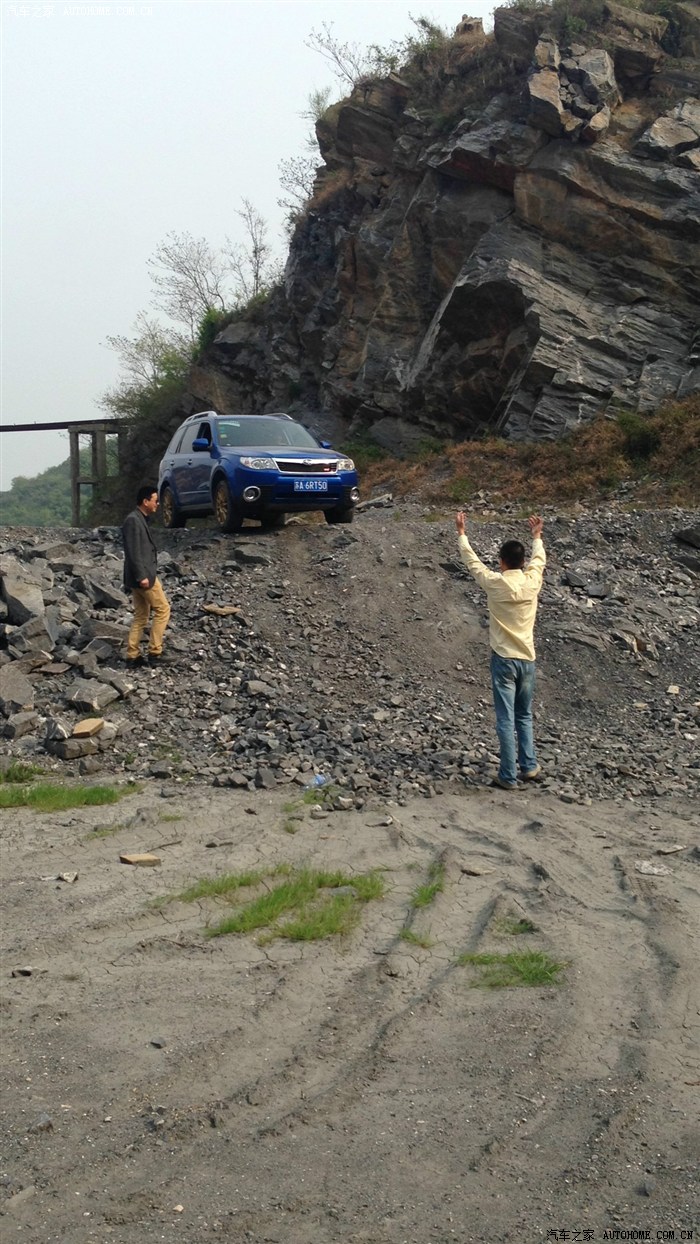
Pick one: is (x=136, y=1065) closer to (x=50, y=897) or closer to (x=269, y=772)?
(x=50, y=897)

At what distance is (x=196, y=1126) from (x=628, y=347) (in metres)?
21.3

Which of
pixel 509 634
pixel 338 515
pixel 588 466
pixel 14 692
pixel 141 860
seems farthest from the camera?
pixel 588 466

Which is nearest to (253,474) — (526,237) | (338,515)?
(338,515)

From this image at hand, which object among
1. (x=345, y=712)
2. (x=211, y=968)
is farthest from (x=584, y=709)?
(x=211, y=968)

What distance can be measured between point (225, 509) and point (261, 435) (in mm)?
1417

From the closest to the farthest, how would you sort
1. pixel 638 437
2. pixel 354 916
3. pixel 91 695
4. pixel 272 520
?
pixel 354 916 < pixel 91 695 < pixel 272 520 < pixel 638 437

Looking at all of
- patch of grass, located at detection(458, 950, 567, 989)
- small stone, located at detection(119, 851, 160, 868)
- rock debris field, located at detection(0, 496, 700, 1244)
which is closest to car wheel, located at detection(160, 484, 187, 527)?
rock debris field, located at detection(0, 496, 700, 1244)

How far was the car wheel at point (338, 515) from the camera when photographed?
15.7m

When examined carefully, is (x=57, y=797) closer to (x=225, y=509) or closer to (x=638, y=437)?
(x=225, y=509)

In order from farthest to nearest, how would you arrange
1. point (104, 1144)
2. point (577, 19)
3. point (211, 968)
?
point (577, 19) → point (211, 968) → point (104, 1144)

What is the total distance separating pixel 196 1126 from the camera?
390cm

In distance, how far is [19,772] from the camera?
9086 millimetres

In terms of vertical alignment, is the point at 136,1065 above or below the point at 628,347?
below

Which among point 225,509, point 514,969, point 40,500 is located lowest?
point 40,500
